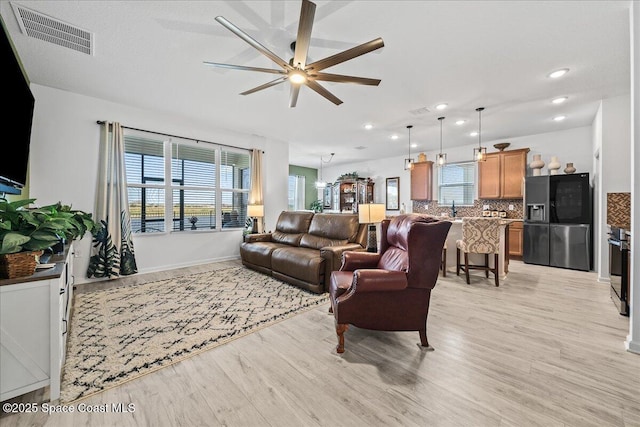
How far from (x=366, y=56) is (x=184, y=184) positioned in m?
3.97

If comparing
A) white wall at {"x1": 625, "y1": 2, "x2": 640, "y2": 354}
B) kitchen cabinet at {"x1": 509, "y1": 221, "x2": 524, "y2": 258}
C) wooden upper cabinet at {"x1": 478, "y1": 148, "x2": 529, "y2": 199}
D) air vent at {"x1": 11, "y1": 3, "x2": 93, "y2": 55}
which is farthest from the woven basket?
wooden upper cabinet at {"x1": 478, "y1": 148, "x2": 529, "y2": 199}

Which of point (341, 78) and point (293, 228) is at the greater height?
point (341, 78)

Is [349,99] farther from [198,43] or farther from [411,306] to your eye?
[411,306]

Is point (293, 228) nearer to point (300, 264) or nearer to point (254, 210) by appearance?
point (254, 210)

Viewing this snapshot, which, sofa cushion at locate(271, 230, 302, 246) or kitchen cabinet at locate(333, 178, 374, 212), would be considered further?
kitchen cabinet at locate(333, 178, 374, 212)

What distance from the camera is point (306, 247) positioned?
4.08m

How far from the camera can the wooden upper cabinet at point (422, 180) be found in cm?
689

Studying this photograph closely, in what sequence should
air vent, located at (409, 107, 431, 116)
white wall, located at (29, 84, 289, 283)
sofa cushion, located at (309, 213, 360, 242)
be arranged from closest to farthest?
white wall, located at (29, 84, 289, 283) → sofa cushion, located at (309, 213, 360, 242) → air vent, located at (409, 107, 431, 116)

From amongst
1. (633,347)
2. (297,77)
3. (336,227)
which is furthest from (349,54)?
(633,347)

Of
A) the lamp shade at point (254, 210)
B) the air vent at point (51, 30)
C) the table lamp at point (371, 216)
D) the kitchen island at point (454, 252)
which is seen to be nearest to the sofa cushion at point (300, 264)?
the table lamp at point (371, 216)

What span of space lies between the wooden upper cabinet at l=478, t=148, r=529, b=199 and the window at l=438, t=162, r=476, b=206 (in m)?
0.37

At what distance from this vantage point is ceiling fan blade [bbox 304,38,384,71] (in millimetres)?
1950

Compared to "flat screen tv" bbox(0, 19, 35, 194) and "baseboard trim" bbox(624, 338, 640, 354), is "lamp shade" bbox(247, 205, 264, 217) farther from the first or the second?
"baseboard trim" bbox(624, 338, 640, 354)

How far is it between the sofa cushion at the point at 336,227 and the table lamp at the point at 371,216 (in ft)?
0.74
